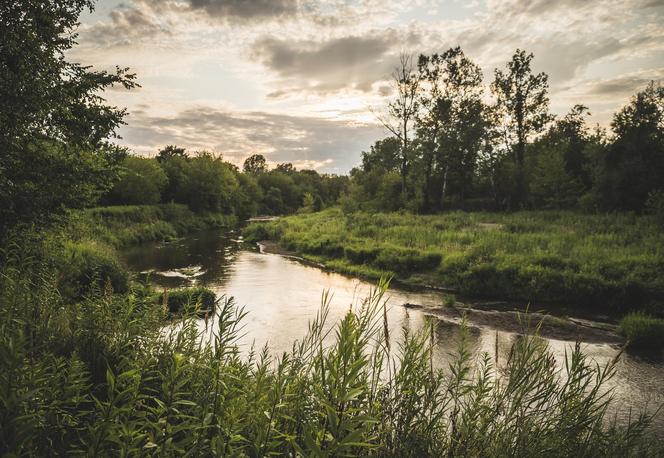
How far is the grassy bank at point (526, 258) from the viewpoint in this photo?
15116 mm

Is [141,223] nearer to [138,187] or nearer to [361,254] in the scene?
[138,187]

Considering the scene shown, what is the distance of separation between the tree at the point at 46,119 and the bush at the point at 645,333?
15.8m

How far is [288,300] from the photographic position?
647 inches

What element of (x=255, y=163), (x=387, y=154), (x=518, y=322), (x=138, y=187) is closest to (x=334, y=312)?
(x=518, y=322)

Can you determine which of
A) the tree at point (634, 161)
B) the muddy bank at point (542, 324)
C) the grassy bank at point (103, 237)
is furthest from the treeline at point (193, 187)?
the tree at point (634, 161)

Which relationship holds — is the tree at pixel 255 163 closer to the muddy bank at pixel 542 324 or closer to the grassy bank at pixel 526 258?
the grassy bank at pixel 526 258

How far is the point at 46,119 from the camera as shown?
27.4ft

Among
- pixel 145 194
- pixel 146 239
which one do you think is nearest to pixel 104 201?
pixel 145 194

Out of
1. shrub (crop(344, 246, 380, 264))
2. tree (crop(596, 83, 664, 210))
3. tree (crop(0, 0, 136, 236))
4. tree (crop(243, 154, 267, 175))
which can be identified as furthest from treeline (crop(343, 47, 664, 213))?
tree (crop(243, 154, 267, 175))

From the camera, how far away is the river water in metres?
9.21

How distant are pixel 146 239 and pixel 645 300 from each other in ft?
124

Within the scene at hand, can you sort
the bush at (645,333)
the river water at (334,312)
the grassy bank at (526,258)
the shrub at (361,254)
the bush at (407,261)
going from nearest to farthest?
the river water at (334,312), the bush at (645,333), the grassy bank at (526,258), the bush at (407,261), the shrub at (361,254)

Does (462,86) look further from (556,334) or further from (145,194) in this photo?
(145,194)

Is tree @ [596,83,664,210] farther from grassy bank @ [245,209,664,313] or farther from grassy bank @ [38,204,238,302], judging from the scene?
grassy bank @ [38,204,238,302]
